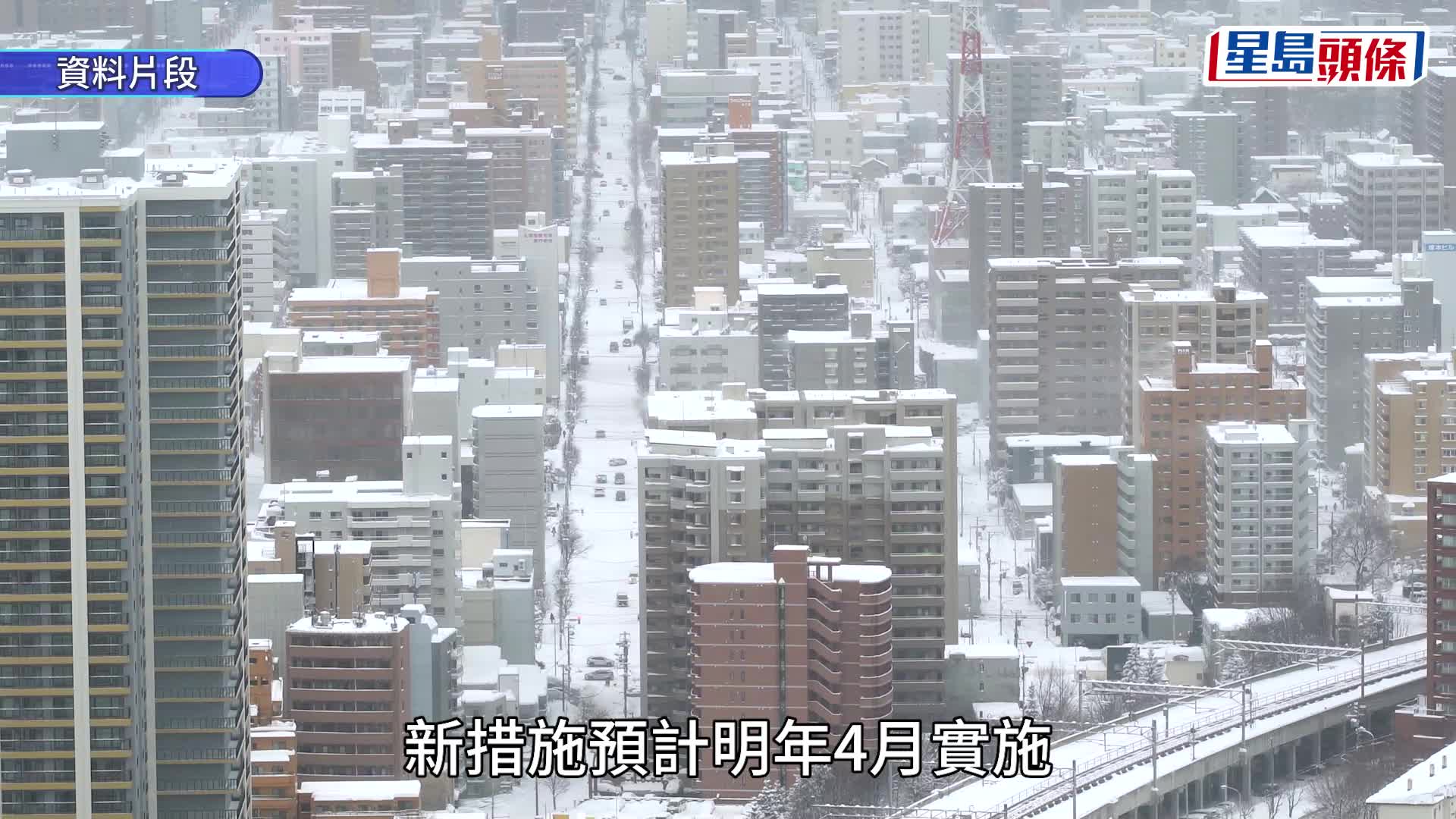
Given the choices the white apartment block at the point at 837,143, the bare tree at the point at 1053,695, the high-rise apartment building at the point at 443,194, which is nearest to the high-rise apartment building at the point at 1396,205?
the white apartment block at the point at 837,143

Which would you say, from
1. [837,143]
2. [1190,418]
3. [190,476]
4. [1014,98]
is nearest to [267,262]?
[1014,98]

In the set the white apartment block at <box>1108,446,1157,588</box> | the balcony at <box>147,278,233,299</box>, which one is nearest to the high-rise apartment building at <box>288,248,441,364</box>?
the white apartment block at <box>1108,446,1157,588</box>

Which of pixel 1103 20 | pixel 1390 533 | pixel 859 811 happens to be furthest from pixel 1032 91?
pixel 859 811

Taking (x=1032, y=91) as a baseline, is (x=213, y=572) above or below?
below

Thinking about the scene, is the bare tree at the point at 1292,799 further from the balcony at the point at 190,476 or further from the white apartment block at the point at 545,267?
the white apartment block at the point at 545,267

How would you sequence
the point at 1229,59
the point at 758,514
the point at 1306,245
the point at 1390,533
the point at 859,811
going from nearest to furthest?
the point at 1229,59, the point at 859,811, the point at 758,514, the point at 1390,533, the point at 1306,245

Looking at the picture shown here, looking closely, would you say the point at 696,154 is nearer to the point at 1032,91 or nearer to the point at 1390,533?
the point at 1032,91
